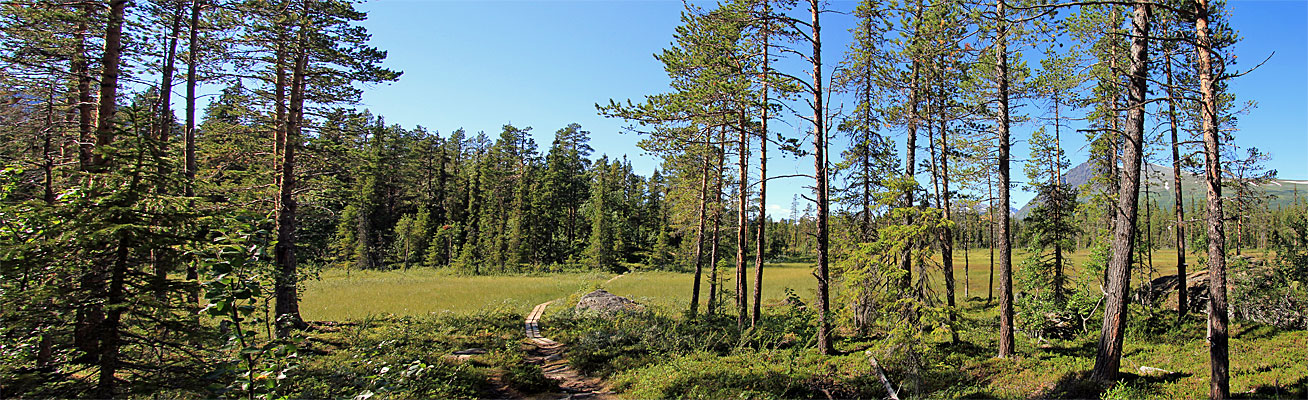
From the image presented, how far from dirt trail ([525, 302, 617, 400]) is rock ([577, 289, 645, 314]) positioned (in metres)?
3.12

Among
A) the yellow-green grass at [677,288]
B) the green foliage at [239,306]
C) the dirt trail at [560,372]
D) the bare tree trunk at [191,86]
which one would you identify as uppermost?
the bare tree trunk at [191,86]

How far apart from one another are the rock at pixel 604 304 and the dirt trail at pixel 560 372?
3122mm

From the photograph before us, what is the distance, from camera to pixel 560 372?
11.3 meters

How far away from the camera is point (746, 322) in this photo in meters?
14.6

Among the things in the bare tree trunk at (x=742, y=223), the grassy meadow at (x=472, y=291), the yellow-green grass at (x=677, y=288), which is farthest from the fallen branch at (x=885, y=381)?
the yellow-green grass at (x=677, y=288)

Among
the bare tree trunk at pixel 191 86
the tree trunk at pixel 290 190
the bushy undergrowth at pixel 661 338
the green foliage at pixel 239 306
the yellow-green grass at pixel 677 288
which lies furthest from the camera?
the yellow-green grass at pixel 677 288

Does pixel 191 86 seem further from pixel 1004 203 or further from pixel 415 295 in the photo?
pixel 1004 203

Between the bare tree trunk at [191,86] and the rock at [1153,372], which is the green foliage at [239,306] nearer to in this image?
the bare tree trunk at [191,86]

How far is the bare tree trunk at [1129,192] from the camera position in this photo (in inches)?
318

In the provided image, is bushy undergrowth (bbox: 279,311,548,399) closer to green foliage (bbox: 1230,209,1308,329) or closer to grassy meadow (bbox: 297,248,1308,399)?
grassy meadow (bbox: 297,248,1308,399)

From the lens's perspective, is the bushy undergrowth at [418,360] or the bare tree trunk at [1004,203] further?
the bare tree trunk at [1004,203]

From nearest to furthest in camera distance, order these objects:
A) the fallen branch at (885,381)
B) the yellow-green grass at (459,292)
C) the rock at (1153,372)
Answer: the fallen branch at (885,381) → the rock at (1153,372) → the yellow-green grass at (459,292)

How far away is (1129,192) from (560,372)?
12111 mm

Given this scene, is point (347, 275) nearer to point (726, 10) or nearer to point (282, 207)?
point (282, 207)
